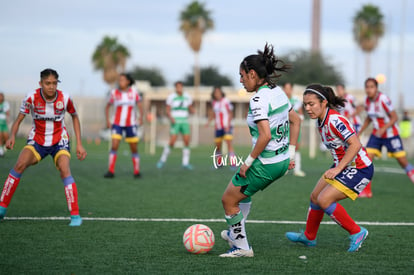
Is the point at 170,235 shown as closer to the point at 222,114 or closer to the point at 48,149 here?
the point at 48,149

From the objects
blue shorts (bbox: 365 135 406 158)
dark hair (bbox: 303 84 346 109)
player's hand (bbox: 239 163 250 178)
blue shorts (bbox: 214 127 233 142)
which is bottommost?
blue shorts (bbox: 214 127 233 142)

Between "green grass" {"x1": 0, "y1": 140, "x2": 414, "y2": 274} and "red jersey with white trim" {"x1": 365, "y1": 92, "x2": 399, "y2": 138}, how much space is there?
1.31m

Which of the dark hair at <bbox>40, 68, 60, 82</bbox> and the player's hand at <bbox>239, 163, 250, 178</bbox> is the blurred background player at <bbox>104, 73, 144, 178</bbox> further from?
the player's hand at <bbox>239, 163, 250, 178</bbox>

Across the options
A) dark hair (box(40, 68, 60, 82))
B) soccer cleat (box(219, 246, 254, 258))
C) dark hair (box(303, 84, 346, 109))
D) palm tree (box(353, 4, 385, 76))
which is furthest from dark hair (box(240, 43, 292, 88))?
palm tree (box(353, 4, 385, 76))

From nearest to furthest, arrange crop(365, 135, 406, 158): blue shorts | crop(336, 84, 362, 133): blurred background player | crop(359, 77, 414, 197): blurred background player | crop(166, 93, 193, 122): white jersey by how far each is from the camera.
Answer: crop(359, 77, 414, 197): blurred background player < crop(365, 135, 406, 158): blue shorts < crop(336, 84, 362, 133): blurred background player < crop(166, 93, 193, 122): white jersey

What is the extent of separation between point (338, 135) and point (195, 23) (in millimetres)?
47845

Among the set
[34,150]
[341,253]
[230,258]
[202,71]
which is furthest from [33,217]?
[202,71]

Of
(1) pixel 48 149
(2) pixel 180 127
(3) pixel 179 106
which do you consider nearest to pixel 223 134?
(2) pixel 180 127

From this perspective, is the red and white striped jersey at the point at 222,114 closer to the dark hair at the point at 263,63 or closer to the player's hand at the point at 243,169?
the dark hair at the point at 263,63

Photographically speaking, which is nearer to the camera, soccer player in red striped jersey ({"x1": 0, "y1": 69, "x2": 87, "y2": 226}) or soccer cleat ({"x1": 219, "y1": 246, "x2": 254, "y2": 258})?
soccer cleat ({"x1": 219, "y1": 246, "x2": 254, "y2": 258})

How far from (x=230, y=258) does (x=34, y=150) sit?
3389mm

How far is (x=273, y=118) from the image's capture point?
5.68 m

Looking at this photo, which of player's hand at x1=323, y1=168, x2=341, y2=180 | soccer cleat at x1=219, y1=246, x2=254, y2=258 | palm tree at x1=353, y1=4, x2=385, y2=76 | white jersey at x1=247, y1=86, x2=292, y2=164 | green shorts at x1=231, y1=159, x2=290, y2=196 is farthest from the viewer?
palm tree at x1=353, y1=4, x2=385, y2=76

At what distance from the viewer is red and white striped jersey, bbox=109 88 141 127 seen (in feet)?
45.3
